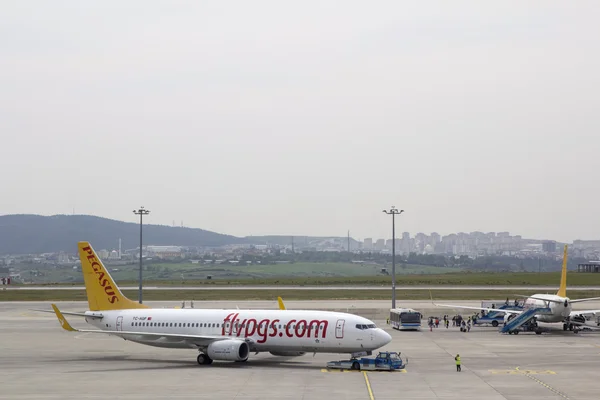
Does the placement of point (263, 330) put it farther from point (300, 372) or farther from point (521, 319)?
point (521, 319)

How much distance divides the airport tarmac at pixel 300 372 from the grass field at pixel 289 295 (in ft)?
156

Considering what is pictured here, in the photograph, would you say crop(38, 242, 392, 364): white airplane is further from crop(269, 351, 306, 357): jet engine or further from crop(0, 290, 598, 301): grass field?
crop(0, 290, 598, 301): grass field

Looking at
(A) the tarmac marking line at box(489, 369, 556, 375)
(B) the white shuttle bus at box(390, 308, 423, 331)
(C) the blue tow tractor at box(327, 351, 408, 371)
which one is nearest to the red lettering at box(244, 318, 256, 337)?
(C) the blue tow tractor at box(327, 351, 408, 371)

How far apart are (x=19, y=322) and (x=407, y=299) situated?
5614cm

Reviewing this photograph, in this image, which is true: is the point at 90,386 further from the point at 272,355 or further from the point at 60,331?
the point at 60,331

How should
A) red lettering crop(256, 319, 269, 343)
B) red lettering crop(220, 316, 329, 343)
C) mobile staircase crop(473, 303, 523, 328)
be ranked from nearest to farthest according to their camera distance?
red lettering crop(220, 316, 329, 343) < red lettering crop(256, 319, 269, 343) < mobile staircase crop(473, 303, 523, 328)

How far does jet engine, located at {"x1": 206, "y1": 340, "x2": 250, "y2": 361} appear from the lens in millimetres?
59656

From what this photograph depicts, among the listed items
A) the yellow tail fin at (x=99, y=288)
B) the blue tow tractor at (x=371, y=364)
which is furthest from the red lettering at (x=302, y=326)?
the yellow tail fin at (x=99, y=288)

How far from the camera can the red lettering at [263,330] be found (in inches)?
2391

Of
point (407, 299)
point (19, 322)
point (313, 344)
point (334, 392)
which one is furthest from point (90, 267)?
point (407, 299)

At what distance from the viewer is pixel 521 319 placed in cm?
8638

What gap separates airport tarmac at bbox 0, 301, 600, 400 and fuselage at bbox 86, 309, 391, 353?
5.44ft

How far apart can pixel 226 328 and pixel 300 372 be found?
27.4 ft

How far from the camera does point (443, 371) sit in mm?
56656
